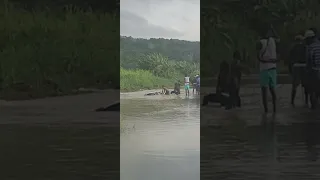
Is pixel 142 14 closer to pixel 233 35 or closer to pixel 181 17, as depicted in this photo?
pixel 181 17

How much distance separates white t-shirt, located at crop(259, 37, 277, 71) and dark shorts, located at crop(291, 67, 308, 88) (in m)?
0.18

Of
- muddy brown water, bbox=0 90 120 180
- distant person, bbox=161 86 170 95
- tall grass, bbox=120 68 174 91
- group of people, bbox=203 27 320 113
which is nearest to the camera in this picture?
muddy brown water, bbox=0 90 120 180

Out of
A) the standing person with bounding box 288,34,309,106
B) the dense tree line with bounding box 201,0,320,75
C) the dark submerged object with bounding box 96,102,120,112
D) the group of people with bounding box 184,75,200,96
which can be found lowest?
the dark submerged object with bounding box 96,102,120,112

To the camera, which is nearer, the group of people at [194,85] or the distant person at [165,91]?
the group of people at [194,85]

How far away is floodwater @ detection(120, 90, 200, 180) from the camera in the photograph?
4.14 meters

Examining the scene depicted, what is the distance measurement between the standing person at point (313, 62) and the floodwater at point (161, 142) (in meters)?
1.02

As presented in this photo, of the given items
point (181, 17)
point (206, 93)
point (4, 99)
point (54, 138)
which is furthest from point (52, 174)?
point (181, 17)

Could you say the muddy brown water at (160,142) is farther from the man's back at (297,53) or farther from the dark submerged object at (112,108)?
the man's back at (297,53)

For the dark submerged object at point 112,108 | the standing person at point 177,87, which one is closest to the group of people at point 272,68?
the standing person at point 177,87

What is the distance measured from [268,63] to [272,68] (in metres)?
0.06

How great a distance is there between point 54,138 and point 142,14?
133cm

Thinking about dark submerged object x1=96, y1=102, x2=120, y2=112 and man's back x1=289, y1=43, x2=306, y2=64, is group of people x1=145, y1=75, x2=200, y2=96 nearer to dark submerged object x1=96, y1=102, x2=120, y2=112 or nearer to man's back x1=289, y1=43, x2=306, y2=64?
dark submerged object x1=96, y1=102, x2=120, y2=112

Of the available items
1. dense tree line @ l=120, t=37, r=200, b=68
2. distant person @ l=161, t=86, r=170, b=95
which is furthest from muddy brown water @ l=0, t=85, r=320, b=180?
dense tree line @ l=120, t=37, r=200, b=68

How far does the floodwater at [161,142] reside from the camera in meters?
4.14
